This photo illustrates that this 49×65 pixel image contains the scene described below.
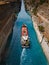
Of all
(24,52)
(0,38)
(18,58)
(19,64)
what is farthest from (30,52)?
(0,38)

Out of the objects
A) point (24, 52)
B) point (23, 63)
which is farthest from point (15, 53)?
point (23, 63)

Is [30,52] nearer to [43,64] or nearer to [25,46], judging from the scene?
[25,46]

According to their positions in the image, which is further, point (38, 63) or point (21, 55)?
point (21, 55)

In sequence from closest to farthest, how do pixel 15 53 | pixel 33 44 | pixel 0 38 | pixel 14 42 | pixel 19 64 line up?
pixel 0 38, pixel 19 64, pixel 15 53, pixel 33 44, pixel 14 42

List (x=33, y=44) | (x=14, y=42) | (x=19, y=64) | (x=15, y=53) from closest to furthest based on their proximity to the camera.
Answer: (x=19, y=64)
(x=15, y=53)
(x=33, y=44)
(x=14, y=42)

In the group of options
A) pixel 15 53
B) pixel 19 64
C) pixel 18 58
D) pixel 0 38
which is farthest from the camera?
pixel 15 53

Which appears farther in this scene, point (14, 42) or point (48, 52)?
point (14, 42)

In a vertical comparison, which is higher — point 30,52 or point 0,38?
point 0,38

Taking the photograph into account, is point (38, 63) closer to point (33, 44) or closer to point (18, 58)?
point (18, 58)


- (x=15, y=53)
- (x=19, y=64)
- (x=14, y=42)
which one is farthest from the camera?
(x=14, y=42)
